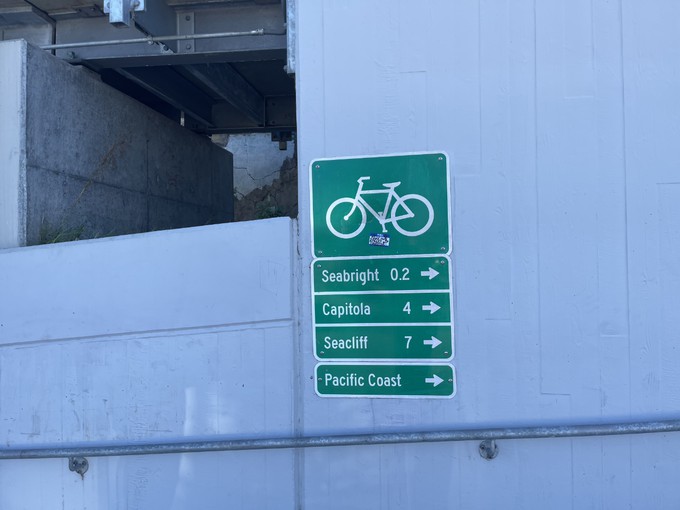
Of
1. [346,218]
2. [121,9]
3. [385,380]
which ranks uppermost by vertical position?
[121,9]

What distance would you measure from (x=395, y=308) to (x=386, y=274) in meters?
0.16

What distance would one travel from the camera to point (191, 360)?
301 cm

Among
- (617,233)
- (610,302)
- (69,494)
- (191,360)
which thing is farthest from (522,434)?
(69,494)

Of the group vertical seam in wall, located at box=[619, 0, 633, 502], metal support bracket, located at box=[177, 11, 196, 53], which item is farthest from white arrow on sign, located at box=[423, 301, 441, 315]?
metal support bracket, located at box=[177, 11, 196, 53]

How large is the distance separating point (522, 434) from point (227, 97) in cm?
378

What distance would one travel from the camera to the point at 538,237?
9.11 ft

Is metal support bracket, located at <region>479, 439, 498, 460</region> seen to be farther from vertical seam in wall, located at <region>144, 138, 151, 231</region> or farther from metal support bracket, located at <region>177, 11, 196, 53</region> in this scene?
vertical seam in wall, located at <region>144, 138, 151, 231</region>

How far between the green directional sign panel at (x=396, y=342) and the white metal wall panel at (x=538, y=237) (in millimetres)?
88

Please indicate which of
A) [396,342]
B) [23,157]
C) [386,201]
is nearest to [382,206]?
[386,201]

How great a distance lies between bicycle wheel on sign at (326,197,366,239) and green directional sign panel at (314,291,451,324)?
29 centimetres

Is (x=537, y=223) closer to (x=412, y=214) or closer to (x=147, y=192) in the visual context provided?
(x=412, y=214)

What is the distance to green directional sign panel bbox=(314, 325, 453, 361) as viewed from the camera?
2.80 metres

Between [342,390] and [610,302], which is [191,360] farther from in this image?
[610,302]

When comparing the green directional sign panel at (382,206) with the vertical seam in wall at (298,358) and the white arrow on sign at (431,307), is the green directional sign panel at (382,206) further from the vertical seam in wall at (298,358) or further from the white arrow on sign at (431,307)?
the white arrow on sign at (431,307)
